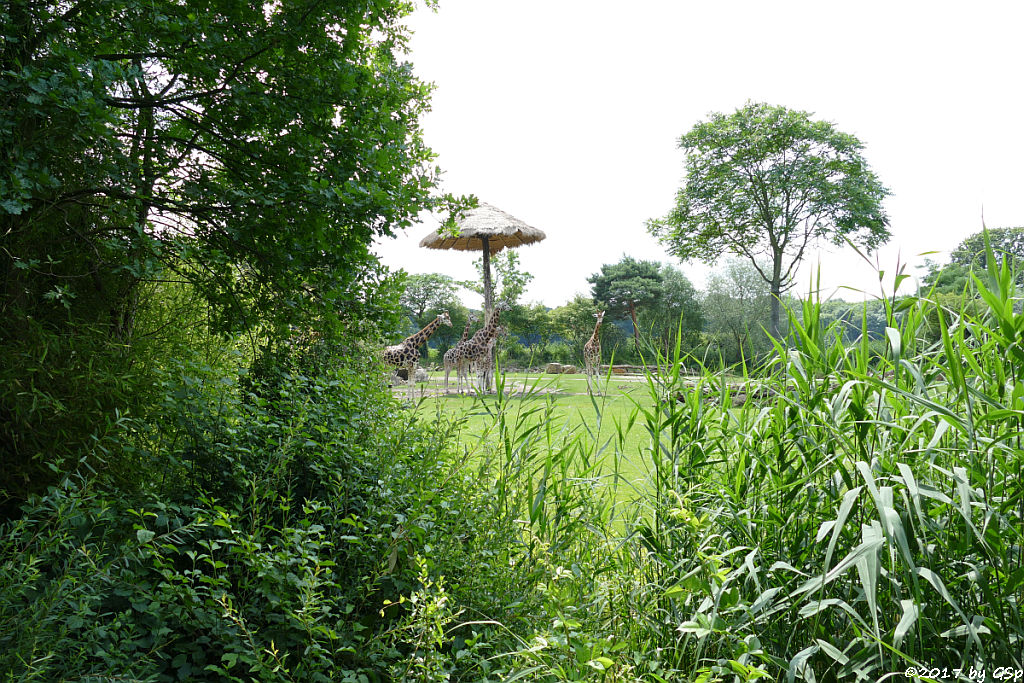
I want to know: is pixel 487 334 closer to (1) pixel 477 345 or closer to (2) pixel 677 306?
(1) pixel 477 345

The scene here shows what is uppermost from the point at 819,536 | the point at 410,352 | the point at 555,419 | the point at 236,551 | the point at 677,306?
the point at 677,306

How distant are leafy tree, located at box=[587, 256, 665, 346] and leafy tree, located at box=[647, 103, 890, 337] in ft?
25.1

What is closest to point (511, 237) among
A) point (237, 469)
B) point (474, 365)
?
point (474, 365)

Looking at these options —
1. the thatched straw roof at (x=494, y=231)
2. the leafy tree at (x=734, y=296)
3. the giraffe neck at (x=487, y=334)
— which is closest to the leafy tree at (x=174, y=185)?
the giraffe neck at (x=487, y=334)

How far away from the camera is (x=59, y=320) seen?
8.44 feet

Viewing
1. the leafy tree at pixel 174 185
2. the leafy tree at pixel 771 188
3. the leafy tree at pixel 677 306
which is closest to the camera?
the leafy tree at pixel 174 185

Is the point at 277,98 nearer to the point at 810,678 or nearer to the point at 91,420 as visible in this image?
the point at 91,420

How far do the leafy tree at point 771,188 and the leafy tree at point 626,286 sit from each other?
7656 mm

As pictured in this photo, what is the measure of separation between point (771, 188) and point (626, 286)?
1093 cm

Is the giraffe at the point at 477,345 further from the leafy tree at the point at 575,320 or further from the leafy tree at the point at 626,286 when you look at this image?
the leafy tree at the point at 626,286

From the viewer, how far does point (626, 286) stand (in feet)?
106

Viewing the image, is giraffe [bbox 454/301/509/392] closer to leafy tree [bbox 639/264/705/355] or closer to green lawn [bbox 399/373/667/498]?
green lawn [bbox 399/373/667/498]

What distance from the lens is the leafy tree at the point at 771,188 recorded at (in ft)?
72.1

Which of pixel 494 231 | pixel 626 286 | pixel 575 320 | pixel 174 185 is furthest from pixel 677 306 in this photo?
pixel 174 185
